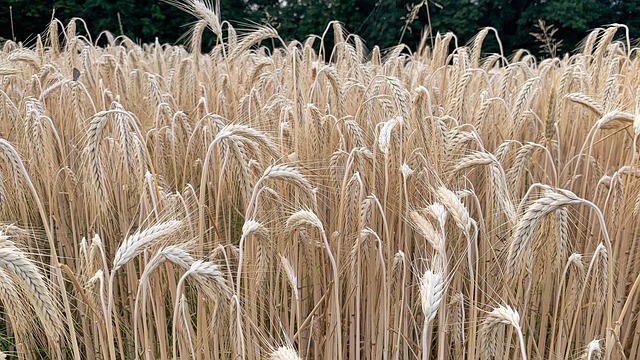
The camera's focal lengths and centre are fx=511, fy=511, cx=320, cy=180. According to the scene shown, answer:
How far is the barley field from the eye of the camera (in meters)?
1.18

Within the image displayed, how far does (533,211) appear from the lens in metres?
1.09

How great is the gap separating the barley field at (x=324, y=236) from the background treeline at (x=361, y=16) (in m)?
11.0

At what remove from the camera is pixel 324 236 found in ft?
3.87

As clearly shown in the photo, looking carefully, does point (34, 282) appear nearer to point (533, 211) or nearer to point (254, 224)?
point (254, 224)

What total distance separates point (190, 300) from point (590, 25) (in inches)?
627

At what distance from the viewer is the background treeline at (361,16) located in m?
13.5

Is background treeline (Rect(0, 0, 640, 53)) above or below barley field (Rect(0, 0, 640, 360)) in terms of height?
above

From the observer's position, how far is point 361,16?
53.2ft

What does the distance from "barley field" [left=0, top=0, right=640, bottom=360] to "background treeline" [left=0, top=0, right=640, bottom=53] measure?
1105cm

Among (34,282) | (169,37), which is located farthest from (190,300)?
(169,37)

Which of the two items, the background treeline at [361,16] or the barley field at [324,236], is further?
the background treeline at [361,16]

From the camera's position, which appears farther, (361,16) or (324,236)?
(361,16)

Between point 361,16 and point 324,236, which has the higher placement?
point 361,16

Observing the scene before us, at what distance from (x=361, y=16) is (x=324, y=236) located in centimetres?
1601
